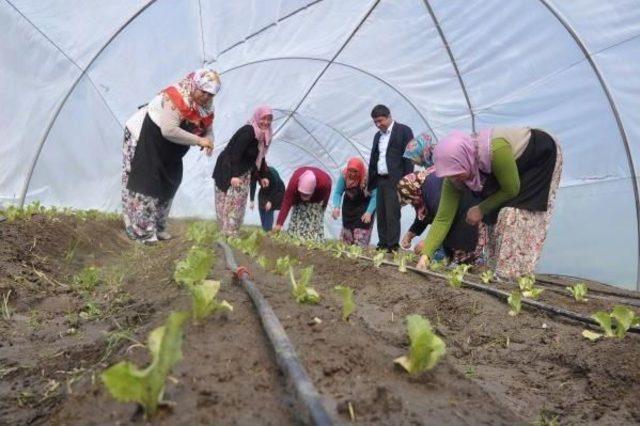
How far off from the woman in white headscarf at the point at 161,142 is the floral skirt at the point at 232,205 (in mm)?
947

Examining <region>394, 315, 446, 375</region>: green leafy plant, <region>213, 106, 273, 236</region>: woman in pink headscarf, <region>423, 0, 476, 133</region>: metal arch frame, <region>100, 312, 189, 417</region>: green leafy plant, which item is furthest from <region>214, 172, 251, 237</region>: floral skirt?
<region>100, 312, 189, 417</region>: green leafy plant

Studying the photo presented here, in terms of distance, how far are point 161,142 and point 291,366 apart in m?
4.33

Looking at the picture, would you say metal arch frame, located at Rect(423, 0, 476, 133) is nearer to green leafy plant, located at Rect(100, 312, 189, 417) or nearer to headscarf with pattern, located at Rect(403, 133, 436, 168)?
headscarf with pattern, located at Rect(403, 133, 436, 168)

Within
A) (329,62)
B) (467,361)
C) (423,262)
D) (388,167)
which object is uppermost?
(329,62)

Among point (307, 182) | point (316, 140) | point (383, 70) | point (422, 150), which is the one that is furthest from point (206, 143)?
point (316, 140)

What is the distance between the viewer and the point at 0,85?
23.7ft

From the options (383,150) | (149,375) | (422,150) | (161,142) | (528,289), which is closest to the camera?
(149,375)

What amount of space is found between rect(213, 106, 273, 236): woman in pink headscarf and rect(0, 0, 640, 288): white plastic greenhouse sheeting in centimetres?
178

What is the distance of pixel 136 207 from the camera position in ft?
18.7

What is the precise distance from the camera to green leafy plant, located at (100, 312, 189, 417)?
1.36m

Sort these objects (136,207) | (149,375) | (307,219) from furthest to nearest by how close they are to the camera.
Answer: (307,219) < (136,207) < (149,375)

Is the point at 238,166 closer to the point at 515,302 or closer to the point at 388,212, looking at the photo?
the point at 388,212

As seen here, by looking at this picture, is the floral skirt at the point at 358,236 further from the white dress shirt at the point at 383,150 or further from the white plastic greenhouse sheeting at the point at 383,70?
the white plastic greenhouse sheeting at the point at 383,70

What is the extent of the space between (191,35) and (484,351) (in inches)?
248
